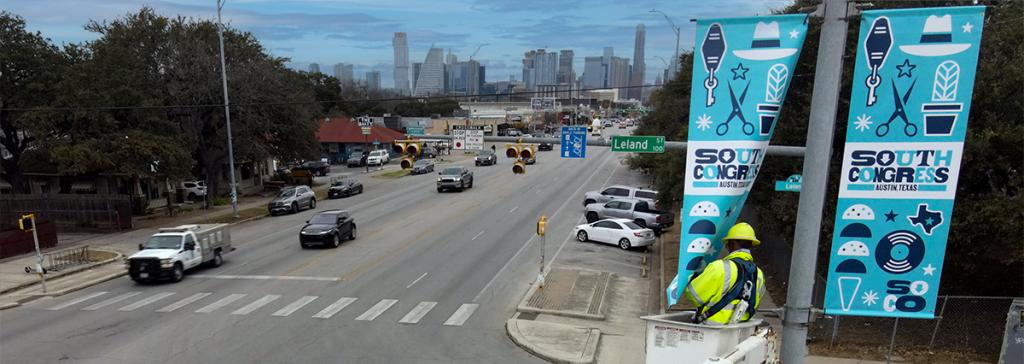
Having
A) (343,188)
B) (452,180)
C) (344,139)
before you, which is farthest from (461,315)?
(344,139)

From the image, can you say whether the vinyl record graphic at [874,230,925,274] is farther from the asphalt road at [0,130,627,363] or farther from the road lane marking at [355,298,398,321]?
the road lane marking at [355,298,398,321]

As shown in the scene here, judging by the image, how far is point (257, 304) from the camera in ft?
52.4

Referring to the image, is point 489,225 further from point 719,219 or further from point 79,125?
point 719,219

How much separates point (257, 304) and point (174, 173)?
16.8 metres

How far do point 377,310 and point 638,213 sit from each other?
591 inches

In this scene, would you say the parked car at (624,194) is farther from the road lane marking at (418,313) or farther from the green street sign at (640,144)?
the green street sign at (640,144)

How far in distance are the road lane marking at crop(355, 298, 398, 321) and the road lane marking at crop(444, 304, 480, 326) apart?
1886 millimetres

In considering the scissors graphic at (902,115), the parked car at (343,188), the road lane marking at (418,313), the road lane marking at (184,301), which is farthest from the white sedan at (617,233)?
the parked car at (343,188)

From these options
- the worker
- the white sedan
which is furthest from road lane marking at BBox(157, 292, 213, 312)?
the worker

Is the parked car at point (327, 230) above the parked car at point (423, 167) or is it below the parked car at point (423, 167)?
above

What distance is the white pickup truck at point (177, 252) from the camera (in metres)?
18.3

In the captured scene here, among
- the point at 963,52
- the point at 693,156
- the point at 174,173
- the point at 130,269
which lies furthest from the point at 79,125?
the point at 963,52

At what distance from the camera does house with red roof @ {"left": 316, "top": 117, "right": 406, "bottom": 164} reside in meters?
67.9

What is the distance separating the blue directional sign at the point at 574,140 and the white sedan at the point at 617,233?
8.76m
